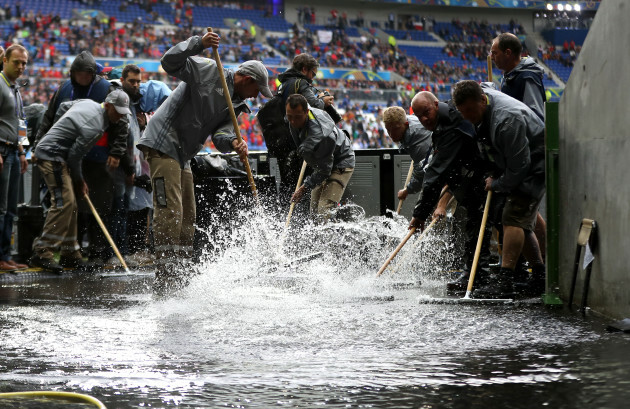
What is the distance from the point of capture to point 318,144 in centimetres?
835

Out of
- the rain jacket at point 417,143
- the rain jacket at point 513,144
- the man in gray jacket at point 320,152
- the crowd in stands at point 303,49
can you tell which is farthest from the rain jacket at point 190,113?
the crowd in stands at point 303,49

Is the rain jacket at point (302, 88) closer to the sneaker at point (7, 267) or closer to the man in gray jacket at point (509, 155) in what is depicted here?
the man in gray jacket at point (509, 155)

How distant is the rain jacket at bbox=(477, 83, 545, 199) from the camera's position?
5676 mm

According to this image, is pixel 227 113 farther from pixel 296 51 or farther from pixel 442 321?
pixel 296 51

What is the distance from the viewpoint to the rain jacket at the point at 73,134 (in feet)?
27.6

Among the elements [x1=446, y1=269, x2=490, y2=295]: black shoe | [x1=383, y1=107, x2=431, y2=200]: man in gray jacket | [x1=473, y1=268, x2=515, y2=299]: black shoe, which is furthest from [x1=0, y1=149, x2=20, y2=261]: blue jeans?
[x1=473, y1=268, x2=515, y2=299]: black shoe

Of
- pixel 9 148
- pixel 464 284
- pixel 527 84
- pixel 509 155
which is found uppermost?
pixel 527 84

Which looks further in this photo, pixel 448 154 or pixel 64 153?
pixel 64 153

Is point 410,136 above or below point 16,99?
below

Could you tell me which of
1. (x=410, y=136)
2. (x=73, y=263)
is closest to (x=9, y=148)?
(x=73, y=263)

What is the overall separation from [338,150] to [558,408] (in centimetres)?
644

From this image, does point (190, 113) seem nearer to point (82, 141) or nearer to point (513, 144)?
point (82, 141)

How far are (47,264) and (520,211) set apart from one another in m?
4.84

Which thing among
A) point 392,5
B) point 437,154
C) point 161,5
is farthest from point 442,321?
point 392,5
